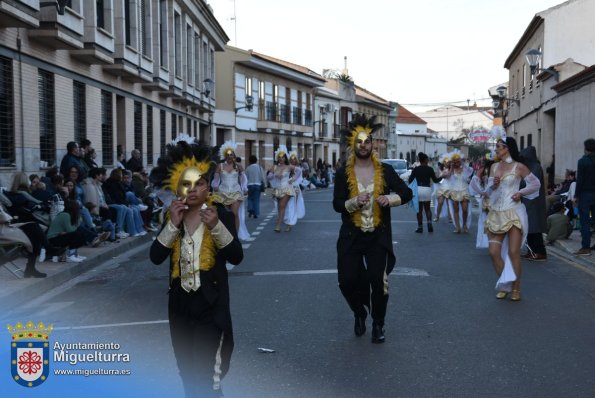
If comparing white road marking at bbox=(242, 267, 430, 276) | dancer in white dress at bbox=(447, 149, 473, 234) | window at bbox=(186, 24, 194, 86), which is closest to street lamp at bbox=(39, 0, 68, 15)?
white road marking at bbox=(242, 267, 430, 276)

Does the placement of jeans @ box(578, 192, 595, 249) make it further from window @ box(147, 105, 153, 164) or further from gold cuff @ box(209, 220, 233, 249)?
window @ box(147, 105, 153, 164)

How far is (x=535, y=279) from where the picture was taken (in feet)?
32.0

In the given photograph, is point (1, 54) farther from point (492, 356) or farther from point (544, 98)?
point (544, 98)

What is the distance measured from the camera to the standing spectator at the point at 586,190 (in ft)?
38.4

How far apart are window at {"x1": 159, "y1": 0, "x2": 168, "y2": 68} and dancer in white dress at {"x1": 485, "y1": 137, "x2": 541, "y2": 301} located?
2218 cm

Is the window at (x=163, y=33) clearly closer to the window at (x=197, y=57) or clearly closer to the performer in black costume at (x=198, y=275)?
the window at (x=197, y=57)

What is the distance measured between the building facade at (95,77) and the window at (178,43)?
0.14 ft

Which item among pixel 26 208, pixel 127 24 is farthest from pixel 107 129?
pixel 26 208

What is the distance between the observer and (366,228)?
6332mm

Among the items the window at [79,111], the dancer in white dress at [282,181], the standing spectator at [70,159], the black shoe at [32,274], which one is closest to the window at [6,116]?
the standing spectator at [70,159]

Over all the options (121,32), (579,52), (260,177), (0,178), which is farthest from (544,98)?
(0,178)

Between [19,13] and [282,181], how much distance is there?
6.51m

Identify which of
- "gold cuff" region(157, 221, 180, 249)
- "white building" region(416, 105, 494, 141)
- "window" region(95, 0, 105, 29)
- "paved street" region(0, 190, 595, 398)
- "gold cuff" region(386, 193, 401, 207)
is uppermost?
"white building" region(416, 105, 494, 141)

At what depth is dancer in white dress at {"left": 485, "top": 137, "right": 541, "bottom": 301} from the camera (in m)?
8.13
